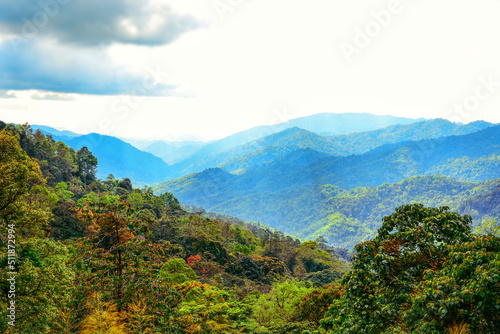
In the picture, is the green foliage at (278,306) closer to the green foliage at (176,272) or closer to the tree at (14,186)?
the green foliage at (176,272)

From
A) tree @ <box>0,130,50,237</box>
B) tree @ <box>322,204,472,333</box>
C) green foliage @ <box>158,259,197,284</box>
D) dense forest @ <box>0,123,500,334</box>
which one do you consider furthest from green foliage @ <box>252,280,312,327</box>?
tree @ <box>0,130,50,237</box>

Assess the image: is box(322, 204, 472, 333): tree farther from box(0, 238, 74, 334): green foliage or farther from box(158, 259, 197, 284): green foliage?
box(158, 259, 197, 284): green foliage

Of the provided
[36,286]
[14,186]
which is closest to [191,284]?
[36,286]

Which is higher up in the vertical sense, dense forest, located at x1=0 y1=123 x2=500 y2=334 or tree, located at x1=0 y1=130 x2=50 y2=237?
tree, located at x1=0 y1=130 x2=50 y2=237

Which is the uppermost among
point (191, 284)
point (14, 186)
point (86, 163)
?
point (86, 163)

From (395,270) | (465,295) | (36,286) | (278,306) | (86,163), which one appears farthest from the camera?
(86,163)

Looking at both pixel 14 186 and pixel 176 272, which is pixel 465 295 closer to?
pixel 14 186

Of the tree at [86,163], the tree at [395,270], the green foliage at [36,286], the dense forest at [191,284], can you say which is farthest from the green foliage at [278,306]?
the tree at [86,163]

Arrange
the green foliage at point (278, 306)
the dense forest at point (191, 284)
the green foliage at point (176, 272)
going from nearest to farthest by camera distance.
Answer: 1. the dense forest at point (191, 284)
2. the green foliage at point (278, 306)
3. the green foliage at point (176, 272)

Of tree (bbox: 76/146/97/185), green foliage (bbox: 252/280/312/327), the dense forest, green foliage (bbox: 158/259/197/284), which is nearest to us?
→ the dense forest

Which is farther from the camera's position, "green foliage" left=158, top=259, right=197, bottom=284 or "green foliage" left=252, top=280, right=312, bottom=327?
"green foliage" left=158, top=259, right=197, bottom=284

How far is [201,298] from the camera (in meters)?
11.2

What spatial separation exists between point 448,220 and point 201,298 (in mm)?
8581

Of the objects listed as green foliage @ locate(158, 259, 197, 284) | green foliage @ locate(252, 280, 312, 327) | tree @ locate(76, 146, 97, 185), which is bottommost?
green foliage @ locate(252, 280, 312, 327)
